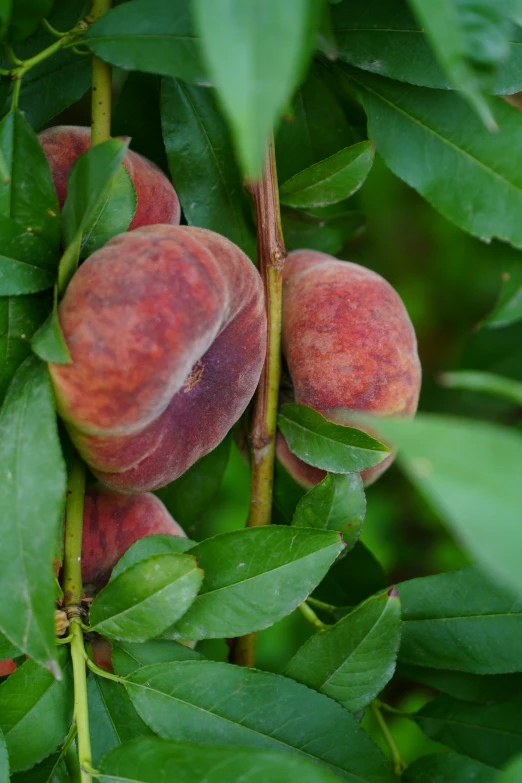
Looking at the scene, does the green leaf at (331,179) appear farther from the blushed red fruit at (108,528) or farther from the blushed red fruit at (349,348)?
the blushed red fruit at (108,528)

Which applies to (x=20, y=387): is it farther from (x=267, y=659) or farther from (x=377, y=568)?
(x=267, y=659)

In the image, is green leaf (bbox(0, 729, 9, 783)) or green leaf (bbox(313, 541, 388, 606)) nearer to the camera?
green leaf (bbox(0, 729, 9, 783))

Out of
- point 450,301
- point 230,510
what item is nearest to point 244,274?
point 230,510

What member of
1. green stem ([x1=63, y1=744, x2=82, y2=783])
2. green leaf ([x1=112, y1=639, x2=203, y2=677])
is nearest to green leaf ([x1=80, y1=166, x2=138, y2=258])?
green leaf ([x1=112, y1=639, x2=203, y2=677])

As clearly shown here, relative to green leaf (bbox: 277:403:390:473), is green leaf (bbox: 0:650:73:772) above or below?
below

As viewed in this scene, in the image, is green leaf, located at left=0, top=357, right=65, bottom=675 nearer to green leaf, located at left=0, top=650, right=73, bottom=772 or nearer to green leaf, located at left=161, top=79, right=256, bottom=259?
green leaf, located at left=0, top=650, right=73, bottom=772

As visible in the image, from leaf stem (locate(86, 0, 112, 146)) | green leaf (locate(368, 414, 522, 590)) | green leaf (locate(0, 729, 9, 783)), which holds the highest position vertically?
leaf stem (locate(86, 0, 112, 146))
